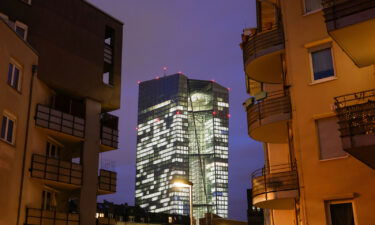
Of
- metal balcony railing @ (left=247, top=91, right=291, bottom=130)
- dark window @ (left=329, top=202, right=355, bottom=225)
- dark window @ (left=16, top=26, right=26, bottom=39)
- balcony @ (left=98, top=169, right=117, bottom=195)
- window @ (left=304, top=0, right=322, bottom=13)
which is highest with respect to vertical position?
dark window @ (left=16, top=26, right=26, bottom=39)

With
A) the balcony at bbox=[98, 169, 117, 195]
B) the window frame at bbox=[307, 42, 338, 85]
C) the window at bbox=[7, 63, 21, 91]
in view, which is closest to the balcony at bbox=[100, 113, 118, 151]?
the balcony at bbox=[98, 169, 117, 195]

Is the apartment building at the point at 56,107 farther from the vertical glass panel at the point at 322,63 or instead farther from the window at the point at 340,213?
the window at the point at 340,213

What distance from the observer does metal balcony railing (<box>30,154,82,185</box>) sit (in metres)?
32.9

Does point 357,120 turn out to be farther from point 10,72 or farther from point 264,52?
point 10,72

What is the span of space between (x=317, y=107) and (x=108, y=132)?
23092 mm

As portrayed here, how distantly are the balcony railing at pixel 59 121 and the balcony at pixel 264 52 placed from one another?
15813mm

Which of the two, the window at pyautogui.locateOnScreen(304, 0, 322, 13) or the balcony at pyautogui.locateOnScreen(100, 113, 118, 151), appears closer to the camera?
the window at pyautogui.locateOnScreen(304, 0, 322, 13)

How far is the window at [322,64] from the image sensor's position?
2128cm

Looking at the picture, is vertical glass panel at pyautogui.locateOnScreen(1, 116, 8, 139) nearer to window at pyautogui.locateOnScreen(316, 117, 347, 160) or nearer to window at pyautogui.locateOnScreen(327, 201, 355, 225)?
window at pyautogui.locateOnScreen(316, 117, 347, 160)

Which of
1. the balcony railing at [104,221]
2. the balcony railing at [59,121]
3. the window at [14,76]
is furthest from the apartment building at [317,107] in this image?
the balcony railing at [104,221]

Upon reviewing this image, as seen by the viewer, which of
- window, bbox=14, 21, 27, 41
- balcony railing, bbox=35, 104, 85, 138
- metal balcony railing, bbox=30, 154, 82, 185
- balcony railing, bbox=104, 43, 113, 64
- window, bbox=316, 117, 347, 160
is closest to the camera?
window, bbox=316, 117, 347, 160

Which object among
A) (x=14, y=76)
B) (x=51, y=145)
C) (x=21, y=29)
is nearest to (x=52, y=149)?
(x=51, y=145)

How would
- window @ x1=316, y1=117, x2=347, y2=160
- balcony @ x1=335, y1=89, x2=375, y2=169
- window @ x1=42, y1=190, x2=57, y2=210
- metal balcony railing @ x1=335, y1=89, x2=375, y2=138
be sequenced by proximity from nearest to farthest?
balcony @ x1=335, y1=89, x2=375, y2=169 < metal balcony railing @ x1=335, y1=89, x2=375, y2=138 < window @ x1=316, y1=117, x2=347, y2=160 < window @ x1=42, y1=190, x2=57, y2=210

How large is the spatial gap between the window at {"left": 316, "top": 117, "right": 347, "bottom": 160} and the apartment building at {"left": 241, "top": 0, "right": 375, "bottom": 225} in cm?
4
